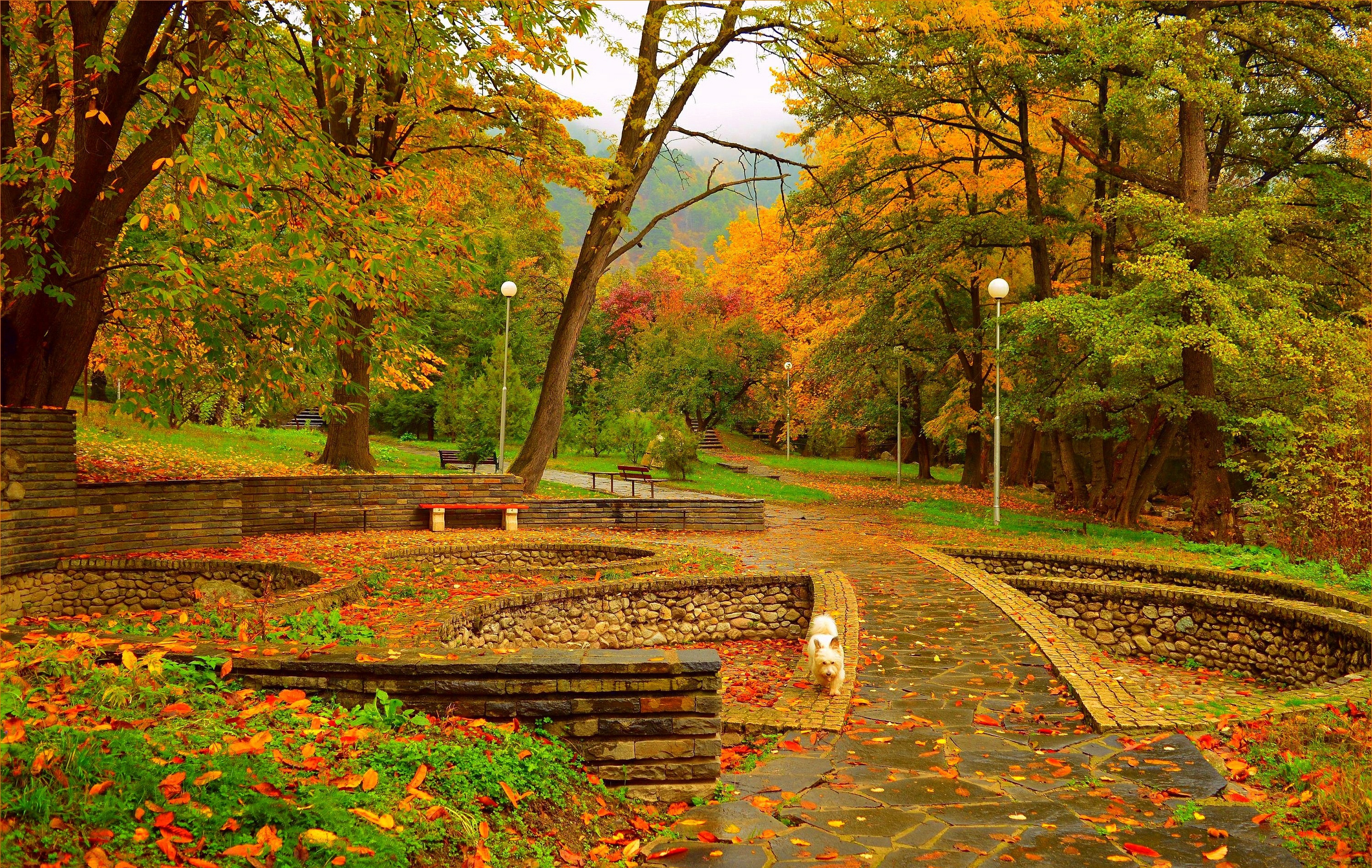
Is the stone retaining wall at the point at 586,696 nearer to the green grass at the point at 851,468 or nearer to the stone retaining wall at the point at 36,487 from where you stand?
the stone retaining wall at the point at 36,487

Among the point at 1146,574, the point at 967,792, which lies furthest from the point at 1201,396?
the point at 967,792

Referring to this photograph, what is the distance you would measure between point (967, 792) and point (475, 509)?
10.5 meters

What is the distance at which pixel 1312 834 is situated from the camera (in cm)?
362

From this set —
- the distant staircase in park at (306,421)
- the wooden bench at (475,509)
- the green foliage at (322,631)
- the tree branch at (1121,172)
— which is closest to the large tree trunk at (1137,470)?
the tree branch at (1121,172)

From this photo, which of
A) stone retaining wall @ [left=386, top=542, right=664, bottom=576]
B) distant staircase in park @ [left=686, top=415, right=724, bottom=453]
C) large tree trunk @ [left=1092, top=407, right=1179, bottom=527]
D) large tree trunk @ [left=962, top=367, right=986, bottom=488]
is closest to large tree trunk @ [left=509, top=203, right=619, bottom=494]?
stone retaining wall @ [left=386, top=542, right=664, bottom=576]

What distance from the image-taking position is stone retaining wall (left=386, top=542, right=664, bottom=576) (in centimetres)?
987

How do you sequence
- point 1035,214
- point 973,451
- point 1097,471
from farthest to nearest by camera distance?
point 973,451 < point 1097,471 < point 1035,214

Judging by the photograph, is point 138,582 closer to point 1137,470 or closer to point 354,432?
point 354,432

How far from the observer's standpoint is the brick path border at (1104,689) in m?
5.38

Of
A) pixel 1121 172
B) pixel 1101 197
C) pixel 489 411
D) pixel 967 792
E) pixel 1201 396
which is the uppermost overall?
pixel 1101 197

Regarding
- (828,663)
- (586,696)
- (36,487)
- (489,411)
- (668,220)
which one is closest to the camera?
(586,696)

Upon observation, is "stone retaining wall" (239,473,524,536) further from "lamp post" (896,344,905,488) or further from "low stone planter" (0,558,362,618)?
"lamp post" (896,344,905,488)

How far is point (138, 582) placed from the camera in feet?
28.2

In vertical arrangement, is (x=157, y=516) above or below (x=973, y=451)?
below
